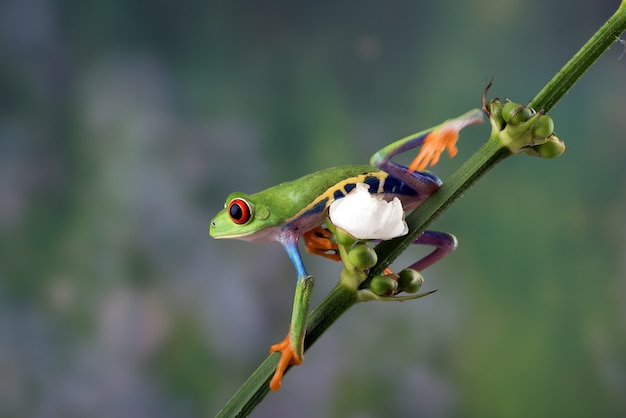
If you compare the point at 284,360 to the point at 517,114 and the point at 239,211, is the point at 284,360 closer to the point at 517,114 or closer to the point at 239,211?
the point at 239,211

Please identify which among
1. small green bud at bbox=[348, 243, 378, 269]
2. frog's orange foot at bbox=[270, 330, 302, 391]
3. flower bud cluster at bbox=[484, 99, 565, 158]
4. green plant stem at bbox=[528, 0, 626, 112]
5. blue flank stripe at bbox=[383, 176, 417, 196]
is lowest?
frog's orange foot at bbox=[270, 330, 302, 391]

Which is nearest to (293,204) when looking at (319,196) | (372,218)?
(319,196)

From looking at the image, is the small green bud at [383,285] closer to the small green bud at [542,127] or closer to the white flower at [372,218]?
the white flower at [372,218]

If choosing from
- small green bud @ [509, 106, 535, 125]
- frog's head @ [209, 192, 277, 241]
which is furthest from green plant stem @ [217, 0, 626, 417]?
frog's head @ [209, 192, 277, 241]

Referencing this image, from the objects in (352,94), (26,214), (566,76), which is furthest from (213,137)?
(566,76)

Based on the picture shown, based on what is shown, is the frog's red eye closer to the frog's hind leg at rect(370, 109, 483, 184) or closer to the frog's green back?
the frog's green back
